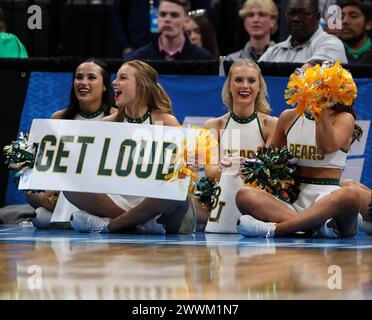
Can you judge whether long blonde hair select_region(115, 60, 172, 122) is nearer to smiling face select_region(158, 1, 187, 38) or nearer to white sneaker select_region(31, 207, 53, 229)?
white sneaker select_region(31, 207, 53, 229)

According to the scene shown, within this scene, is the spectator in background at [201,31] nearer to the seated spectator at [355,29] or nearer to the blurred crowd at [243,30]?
the blurred crowd at [243,30]

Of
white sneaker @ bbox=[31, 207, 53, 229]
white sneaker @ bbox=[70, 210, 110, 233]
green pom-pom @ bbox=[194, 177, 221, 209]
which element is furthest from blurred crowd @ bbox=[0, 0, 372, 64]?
white sneaker @ bbox=[70, 210, 110, 233]

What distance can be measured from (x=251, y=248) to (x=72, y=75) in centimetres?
306

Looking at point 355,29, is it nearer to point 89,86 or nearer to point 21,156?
point 89,86

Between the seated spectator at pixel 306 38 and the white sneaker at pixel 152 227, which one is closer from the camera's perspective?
the white sneaker at pixel 152 227

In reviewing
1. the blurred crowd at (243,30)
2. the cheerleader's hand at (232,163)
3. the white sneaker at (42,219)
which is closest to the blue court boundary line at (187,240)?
the white sneaker at (42,219)

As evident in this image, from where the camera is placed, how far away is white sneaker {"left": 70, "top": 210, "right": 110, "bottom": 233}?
22.0ft

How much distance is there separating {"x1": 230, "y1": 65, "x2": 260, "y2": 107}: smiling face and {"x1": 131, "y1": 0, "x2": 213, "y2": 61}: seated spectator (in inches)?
66.5

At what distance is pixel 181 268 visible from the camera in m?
4.29

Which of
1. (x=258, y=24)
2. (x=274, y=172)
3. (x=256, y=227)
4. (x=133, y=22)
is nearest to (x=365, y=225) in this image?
(x=274, y=172)

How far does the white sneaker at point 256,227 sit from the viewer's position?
6.32 metres

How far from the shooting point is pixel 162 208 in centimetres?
659

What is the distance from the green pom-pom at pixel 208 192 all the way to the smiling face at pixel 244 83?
687 millimetres

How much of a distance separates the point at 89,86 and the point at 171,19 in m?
1.67
